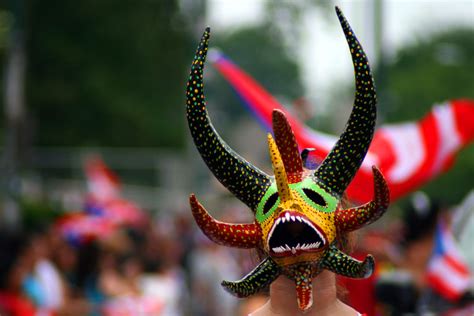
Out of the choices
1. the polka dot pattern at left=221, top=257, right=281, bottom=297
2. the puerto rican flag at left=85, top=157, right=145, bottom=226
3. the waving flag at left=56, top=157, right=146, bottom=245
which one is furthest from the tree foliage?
the polka dot pattern at left=221, top=257, right=281, bottom=297

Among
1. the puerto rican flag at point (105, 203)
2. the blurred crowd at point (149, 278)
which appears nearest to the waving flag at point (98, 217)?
the puerto rican flag at point (105, 203)

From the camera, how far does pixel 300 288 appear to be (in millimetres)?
3348

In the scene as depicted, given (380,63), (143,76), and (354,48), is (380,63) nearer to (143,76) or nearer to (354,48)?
(354,48)

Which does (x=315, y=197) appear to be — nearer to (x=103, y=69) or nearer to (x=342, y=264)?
(x=342, y=264)

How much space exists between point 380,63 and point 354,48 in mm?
6642

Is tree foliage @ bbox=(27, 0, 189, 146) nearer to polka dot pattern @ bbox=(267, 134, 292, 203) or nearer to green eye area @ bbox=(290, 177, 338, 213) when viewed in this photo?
green eye area @ bbox=(290, 177, 338, 213)

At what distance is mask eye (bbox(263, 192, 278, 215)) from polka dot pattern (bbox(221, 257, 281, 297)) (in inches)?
6.3

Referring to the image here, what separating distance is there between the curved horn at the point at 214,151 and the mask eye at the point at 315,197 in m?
0.16

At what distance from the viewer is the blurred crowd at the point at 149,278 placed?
20.2 feet

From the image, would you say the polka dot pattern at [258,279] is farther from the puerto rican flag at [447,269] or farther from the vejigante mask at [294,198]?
the puerto rican flag at [447,269]

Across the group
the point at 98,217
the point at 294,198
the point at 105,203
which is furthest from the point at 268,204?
the point at 105,203

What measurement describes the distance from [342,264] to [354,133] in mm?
418

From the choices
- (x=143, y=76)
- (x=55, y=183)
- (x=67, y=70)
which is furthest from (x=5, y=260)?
(x=143, y=76)

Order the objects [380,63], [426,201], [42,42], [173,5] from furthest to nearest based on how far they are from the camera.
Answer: [173,5], [42,42], [380,63], [426,201]
